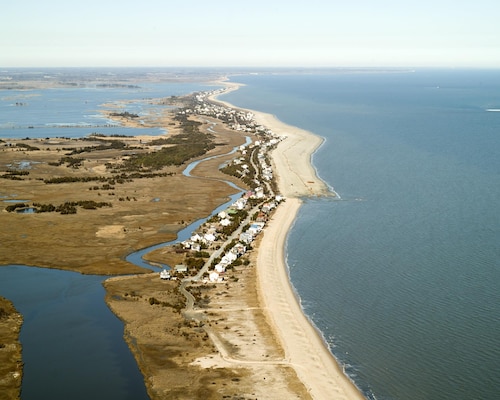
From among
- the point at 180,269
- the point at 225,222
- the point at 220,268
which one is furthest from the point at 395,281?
the point at 225,222

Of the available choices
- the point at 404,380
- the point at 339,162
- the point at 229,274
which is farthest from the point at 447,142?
the point at 404,380

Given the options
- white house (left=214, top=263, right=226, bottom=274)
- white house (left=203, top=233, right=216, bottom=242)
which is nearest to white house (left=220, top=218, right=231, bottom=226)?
white house (left=203, top=233, right=216, bottom=242)

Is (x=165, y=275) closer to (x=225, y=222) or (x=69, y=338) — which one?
(x=69, y=338)

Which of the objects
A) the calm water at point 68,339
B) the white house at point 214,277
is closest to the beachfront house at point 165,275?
the white house at point 214,277

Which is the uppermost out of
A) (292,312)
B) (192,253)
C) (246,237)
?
(246,237)

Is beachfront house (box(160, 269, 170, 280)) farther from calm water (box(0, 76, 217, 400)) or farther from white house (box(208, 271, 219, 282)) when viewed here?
calm water (box(0, 76, 217, 400))

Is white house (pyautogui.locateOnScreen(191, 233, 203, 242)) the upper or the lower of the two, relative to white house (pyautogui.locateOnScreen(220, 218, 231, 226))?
lower

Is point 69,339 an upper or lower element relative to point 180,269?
lower
